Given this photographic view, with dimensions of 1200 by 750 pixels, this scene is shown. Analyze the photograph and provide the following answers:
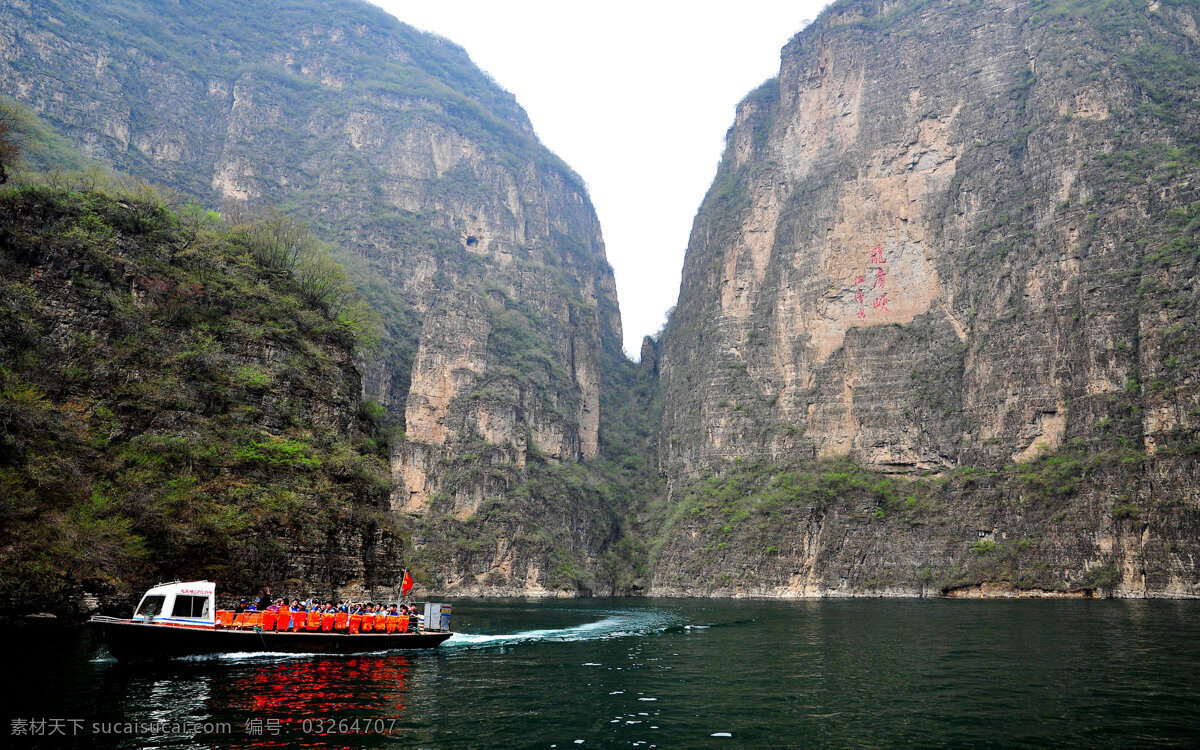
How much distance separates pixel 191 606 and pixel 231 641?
1971mm

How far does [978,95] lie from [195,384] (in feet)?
421

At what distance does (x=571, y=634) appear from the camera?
44250 millimetres

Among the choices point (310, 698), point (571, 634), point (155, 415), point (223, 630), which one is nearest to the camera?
point (310, 698)

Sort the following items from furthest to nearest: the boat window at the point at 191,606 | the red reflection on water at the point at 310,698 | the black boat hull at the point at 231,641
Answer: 1. the boat window at the point at 191,606
2. the black boat hull at the point at 231,641
3. the red reflection on water at the point at 310,698

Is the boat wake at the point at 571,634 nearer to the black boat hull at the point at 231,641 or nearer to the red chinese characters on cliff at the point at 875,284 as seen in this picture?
the black boat hull at the point at 231,641

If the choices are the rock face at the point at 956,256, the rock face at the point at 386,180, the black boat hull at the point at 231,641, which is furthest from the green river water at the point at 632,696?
the rock face at the point at 386,180

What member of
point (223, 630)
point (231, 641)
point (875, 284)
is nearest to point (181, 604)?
point (223, 630)

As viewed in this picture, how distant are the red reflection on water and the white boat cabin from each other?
10.9 feet

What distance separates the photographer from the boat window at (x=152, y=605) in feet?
90.4

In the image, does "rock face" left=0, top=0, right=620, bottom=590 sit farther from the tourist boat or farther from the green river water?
the green river water

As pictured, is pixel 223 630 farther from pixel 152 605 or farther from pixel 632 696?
pixel 632 696

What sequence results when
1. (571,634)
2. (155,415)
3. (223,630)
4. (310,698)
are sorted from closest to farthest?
(310,698) < (223,630) < (155,415) < (571,634)

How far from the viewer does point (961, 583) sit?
94125 mm

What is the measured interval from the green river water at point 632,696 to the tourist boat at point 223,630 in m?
0.69
